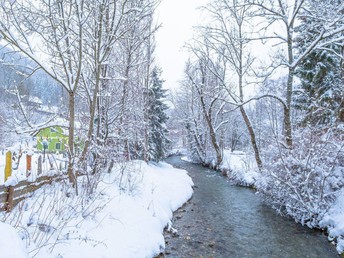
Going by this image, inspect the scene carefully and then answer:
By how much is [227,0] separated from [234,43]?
268 cm

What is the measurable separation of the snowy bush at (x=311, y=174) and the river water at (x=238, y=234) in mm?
554

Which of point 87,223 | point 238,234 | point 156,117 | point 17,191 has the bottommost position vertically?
point 238,234

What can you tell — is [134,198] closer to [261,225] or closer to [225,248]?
[225,248]

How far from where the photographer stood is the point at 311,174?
311 inches

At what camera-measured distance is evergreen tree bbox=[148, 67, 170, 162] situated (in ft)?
65.8

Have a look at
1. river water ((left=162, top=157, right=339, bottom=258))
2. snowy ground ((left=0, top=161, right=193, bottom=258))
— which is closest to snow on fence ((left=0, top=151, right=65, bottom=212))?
snowy ground ((left=0, top=161, right=193, bottom=258))

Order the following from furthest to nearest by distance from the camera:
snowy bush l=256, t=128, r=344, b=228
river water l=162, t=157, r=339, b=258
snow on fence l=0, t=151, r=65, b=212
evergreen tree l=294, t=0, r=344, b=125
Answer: evergreen tree l=294, t=0, r=344, b=125
snowy bush l=256, t=128, r=344, b=228
river water l=162, t=157, r=339, b=258
snow on fence l=0, t=151, r=65, b=212

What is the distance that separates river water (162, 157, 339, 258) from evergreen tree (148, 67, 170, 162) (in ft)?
32.0

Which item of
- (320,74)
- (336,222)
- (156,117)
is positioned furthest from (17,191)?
(156,117)

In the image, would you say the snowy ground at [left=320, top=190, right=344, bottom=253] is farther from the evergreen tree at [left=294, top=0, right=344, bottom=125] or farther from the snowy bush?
the evergreen tree at [left=294, top=0, right=344, bottom=125]

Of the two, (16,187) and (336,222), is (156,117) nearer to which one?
(336,222)

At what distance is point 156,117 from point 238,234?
13849 mm

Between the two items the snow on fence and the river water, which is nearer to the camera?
the snow on fence

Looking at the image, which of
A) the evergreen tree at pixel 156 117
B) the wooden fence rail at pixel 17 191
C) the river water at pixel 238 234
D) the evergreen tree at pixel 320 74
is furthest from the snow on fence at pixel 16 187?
the evergreen tree at pixel 156 117
